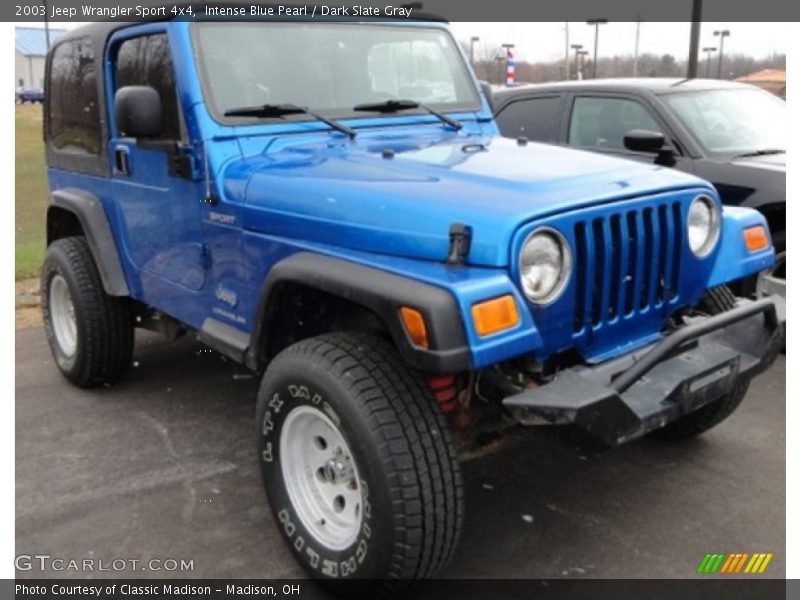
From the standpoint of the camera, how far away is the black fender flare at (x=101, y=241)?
14.0ft

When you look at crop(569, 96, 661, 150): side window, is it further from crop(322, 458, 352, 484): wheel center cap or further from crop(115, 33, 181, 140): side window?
crop(322, 458, 352, 484): wheel center cap

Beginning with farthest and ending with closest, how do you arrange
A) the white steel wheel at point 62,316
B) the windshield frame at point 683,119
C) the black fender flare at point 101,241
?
the windshield frame at point 683,119 < the white steel wheel at point 62,316 < the black fender flare at point 101,241

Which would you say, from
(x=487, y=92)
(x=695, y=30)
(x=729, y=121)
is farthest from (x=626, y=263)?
(x=695, y=30)

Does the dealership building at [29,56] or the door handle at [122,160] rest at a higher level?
the dealership building at [29,56]

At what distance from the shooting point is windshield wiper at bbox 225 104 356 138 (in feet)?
11.2

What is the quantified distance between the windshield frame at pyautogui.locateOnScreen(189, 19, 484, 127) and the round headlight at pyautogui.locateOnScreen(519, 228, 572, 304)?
1.51m

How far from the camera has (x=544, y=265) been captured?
2.52 meters

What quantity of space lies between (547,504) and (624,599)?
701mm

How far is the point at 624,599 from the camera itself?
2738 mm

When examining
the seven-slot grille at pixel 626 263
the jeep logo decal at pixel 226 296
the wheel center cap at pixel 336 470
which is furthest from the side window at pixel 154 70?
the seven-slot grille at pixel 626 263

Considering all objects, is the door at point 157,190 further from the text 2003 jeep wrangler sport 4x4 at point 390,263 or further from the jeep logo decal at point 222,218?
the jeep logo decal at point 222,218

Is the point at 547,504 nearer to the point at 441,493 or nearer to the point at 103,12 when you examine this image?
the point at 441,493

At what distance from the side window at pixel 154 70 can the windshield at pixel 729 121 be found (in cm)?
393

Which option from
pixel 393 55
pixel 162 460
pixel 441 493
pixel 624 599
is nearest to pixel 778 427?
pixel 624 599
